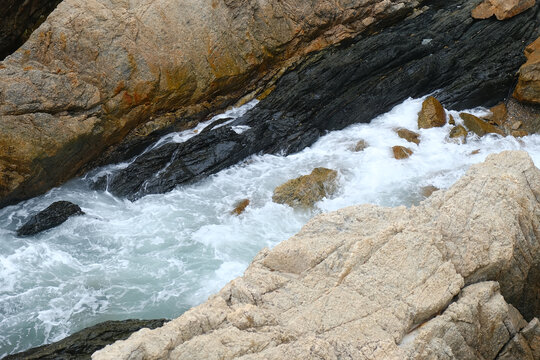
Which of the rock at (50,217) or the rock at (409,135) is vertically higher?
the rock at (50,217)

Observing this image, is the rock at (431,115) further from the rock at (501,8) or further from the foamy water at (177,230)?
the rock at (501,8)

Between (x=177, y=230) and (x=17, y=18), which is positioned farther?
(x=177, y=230)

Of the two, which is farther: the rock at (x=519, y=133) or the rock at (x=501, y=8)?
the rock at (x=501, y=8)

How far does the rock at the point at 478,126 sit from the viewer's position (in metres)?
14.9

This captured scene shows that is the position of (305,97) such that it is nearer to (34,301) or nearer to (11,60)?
(11,60)

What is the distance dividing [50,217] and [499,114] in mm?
12398

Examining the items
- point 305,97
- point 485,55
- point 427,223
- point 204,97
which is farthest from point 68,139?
point 485,55

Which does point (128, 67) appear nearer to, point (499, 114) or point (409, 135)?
point (409, 135)

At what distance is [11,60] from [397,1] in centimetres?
1185

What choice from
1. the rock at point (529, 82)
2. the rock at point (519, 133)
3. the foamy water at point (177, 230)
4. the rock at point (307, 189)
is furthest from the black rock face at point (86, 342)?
the rock at point (529, 82)

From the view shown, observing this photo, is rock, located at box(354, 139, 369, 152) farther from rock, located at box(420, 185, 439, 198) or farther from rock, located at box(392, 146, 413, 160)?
rock, located at box(420, 185, 439, 198)

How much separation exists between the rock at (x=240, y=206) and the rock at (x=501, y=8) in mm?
10821

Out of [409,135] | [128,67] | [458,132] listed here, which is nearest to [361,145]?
[409,135]

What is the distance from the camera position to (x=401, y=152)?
14141mm
